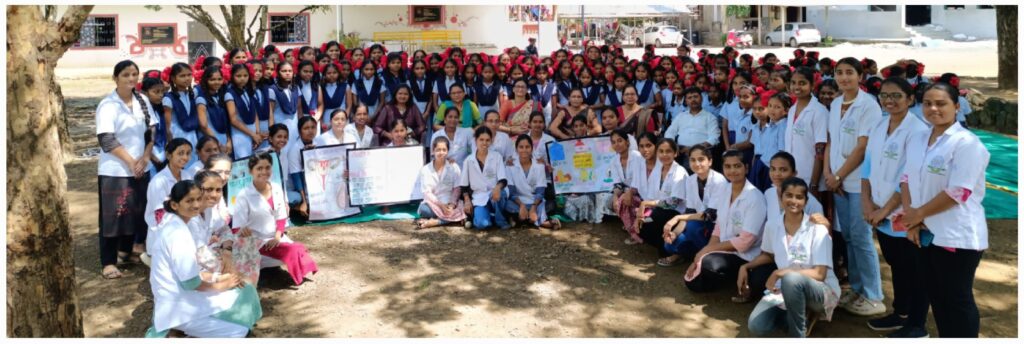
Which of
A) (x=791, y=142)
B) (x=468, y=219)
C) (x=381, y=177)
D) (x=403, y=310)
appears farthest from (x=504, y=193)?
(x=791, y=142)

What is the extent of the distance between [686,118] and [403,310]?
332cm

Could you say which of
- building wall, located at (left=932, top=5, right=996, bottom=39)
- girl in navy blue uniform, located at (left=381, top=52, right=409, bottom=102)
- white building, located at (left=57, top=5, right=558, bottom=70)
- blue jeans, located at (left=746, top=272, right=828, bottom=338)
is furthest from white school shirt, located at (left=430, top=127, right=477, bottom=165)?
building wall, located at (left=932, top=5, right=996, bottom=39)

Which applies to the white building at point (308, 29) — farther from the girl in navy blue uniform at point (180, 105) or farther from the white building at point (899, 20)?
the girl in navy blue uniform at point (180, 105)

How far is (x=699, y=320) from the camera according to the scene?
4707mm

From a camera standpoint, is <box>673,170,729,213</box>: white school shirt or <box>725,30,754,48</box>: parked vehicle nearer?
<box>673,170,729,213</box>: white school shirt

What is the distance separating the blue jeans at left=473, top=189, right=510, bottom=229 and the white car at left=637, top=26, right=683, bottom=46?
1156 inches

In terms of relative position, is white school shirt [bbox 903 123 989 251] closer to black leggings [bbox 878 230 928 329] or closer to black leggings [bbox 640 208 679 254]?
black leggings [bbox 878 230 928 329]

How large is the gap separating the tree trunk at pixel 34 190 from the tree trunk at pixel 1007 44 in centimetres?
1474

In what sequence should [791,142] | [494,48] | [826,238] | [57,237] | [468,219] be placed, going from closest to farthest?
[57,237] → [826,238] → [791,142] → [468,219] → [494,48]

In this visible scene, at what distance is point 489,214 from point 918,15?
37562 millimetres

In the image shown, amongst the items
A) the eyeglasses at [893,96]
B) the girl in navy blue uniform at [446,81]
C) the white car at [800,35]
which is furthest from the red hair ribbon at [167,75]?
the white car at [800,35]

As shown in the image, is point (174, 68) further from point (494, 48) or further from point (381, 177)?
point (494, 48)

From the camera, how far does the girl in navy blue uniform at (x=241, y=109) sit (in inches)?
261

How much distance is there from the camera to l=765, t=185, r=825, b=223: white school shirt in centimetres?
455
